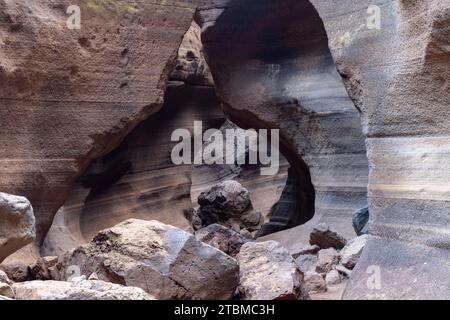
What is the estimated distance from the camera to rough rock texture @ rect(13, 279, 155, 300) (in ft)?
6.78

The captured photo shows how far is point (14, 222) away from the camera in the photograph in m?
2.70

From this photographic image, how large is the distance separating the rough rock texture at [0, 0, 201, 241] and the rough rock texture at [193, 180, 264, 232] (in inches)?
86.1

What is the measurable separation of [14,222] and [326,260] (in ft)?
6.68

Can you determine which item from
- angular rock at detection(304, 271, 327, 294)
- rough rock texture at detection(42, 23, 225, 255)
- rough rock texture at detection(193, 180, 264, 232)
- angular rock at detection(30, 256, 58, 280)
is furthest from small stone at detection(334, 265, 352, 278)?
rough rock texture at detection(193, 180, 264, 232)

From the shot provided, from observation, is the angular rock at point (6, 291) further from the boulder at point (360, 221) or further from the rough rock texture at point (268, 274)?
the boulder at point (360, 221)

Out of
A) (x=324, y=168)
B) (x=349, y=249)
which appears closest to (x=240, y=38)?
(x=324, y=168)

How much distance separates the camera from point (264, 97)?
6.77m

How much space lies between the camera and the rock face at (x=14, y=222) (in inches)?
104

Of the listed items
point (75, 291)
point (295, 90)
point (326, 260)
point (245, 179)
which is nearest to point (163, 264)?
point (75, 291)

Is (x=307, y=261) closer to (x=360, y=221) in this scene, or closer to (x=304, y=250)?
(x=304, y=250)

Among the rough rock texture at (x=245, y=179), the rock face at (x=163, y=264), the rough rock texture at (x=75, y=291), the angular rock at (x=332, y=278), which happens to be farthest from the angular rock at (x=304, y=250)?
the rough rock texture at (x=245, y=179)

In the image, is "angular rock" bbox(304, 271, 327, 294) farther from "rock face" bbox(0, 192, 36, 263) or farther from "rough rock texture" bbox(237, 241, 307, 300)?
"rock face" bbox(0, 192, 36, 263)
